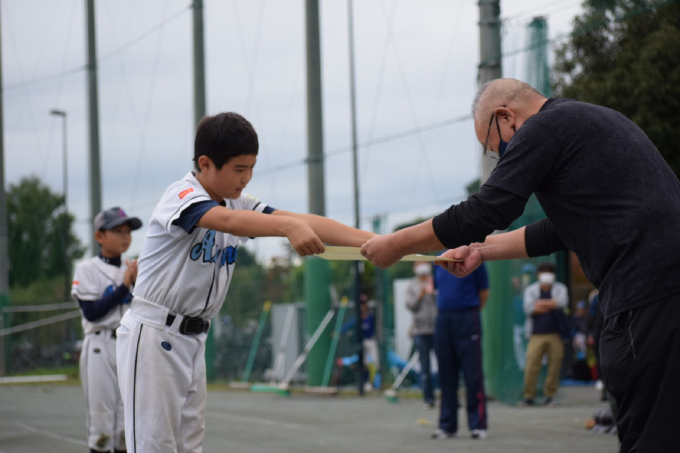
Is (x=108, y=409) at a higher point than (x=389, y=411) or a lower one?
higher

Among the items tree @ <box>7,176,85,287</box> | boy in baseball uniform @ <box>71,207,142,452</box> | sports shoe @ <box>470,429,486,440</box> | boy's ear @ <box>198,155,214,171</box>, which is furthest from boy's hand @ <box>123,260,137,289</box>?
tree @ <box>7,176,85,287</box>

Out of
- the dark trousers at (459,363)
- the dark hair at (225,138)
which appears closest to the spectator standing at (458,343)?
the dark trousers at (459,363)

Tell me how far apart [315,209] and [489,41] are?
19.6 ft

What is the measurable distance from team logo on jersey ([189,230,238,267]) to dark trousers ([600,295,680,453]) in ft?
6.18

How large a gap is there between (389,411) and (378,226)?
15.7ft

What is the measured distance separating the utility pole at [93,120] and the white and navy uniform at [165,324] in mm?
19179

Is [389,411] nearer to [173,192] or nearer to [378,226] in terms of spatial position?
[378,226]

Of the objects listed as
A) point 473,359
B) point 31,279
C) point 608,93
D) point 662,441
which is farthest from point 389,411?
point 31,279

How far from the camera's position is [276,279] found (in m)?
19.6

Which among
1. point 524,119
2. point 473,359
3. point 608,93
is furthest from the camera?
point 608,93

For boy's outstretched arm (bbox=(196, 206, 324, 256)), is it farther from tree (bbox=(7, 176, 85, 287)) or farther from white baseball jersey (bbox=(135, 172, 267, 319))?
tree (bbox=(7, 176, 85, 287))

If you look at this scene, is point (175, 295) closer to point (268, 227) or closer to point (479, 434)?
point (268, 227)

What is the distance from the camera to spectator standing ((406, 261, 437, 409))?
1303 cm

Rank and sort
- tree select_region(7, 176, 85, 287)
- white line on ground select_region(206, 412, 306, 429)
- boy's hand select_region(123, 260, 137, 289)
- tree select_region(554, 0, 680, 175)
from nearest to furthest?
1. boy's hand select_region(123, 260, 137, 289)
2. white line on ground select_region(206, 412, 306, 429)
3. tree select_region(554, 0, 680, 175)
4. tree select_region(7, 176, 85, 287)
